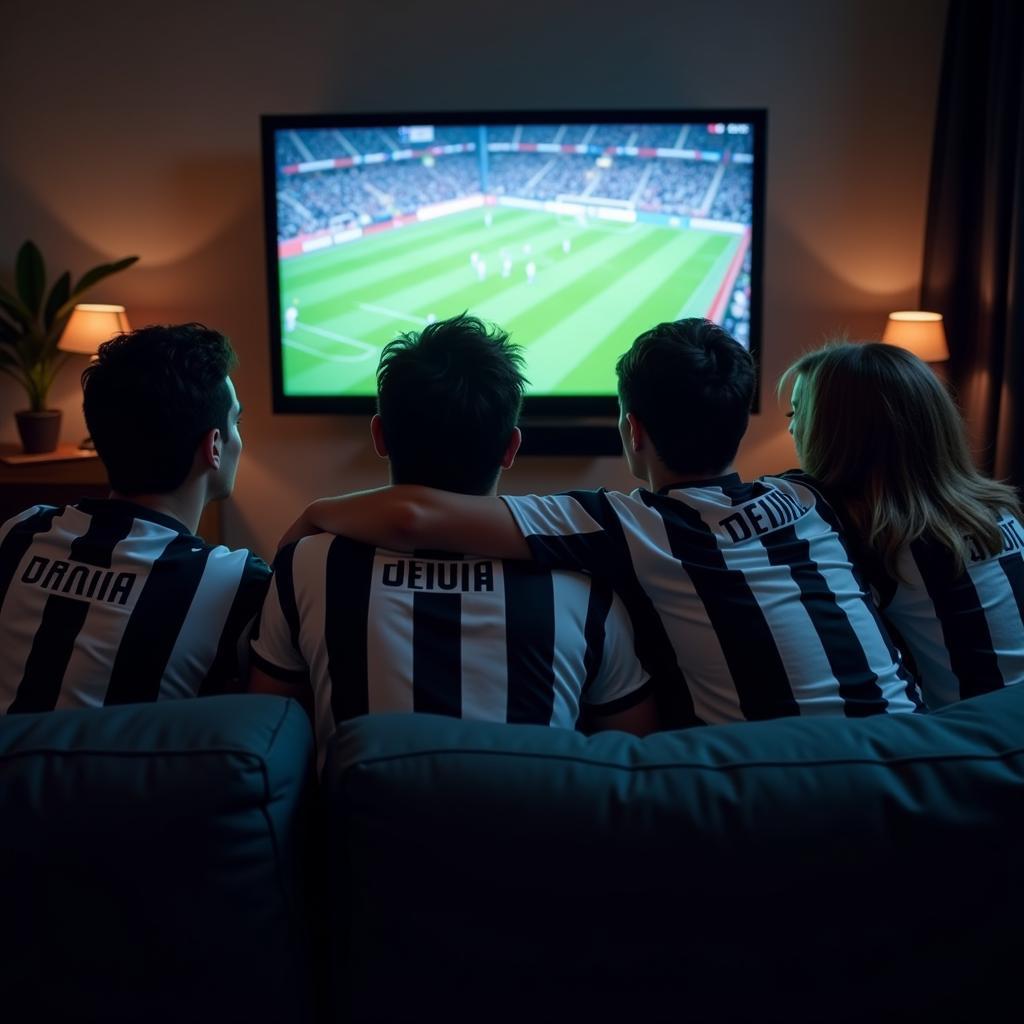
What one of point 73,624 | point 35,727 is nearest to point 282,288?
point 73,624

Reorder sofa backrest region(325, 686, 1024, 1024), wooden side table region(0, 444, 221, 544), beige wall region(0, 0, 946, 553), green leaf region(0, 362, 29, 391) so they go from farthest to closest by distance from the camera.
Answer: green leaf region(0, 362, 29, 391) → beige wall region(0, 0, 946, 553) → wooden side table region(0, 444, 221, 544) → sofa backrest region(325, 686, 1024, 1024)

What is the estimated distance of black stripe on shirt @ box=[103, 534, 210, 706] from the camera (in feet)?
4.46

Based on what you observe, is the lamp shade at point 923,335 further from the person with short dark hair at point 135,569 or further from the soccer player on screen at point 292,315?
the person with short dark hair at point 135,569

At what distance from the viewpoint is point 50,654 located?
134 cm

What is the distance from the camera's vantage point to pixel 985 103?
3.78 metres

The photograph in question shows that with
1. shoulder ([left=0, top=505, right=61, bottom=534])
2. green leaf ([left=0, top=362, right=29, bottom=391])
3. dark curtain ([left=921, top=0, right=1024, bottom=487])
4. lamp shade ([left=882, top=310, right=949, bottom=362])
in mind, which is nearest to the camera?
shoulder ([left=0, top=505, right=61, bottom=534])

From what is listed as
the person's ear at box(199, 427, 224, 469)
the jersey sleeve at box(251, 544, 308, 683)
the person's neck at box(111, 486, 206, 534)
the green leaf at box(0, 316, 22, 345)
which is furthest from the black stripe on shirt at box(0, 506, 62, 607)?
the green leaf at box(0, 316, 22, 345)

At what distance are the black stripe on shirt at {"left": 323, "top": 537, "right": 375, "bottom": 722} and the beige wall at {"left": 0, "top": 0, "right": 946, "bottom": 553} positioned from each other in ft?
9.80

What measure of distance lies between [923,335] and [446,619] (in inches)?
118

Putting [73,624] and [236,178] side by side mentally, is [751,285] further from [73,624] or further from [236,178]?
[73,624]

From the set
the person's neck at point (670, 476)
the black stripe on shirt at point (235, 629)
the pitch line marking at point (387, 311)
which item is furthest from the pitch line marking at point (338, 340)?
the black stripe on shirt at point (235, 629)

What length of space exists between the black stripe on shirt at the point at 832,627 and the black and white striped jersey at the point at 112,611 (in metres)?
0.74

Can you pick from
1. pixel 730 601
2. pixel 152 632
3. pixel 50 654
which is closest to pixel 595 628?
pixel 730 601

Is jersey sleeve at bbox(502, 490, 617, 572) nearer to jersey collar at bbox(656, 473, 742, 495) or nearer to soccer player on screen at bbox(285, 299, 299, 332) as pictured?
jersey collar at bbox(656, 473, 742, 495)
